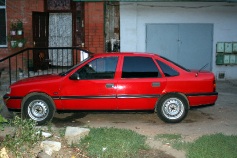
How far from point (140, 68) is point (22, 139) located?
3.08 m

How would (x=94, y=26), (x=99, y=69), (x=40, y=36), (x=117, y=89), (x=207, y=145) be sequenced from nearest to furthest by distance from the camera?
1. (x=207, y=145)
2. (x=117, y=89)
3. (x=99, y=69)
4. (x=94, y=26)
5. (x=40, y=36)

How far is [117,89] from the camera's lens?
7945 mm

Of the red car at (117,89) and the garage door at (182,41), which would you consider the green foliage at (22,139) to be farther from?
the garage door at (182,41)

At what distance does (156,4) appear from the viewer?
13.6 metres

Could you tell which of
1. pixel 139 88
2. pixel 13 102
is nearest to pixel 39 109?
pixel 13 102

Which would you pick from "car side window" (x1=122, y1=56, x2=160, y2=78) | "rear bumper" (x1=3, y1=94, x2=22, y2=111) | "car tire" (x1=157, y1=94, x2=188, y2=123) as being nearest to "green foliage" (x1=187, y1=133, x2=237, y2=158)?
"car tire" (x1=157, y1=94, x2=188, y2=123)

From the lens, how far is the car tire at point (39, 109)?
8000 millimetres

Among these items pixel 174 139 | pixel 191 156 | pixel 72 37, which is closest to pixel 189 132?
pixel 174 139

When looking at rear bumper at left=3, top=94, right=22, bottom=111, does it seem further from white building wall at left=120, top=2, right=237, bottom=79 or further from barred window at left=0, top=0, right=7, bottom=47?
barred window at left=0, top=0, right=7, bottom=47

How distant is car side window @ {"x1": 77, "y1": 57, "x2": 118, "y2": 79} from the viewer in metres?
8.01

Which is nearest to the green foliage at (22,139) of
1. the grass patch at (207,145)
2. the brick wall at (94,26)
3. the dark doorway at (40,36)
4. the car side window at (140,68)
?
the grass patch at (207,145)

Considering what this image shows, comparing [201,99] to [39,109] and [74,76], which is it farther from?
[39,109]

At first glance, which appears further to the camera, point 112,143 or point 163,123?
point 163,123

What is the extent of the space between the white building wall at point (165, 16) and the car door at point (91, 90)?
230 inches
